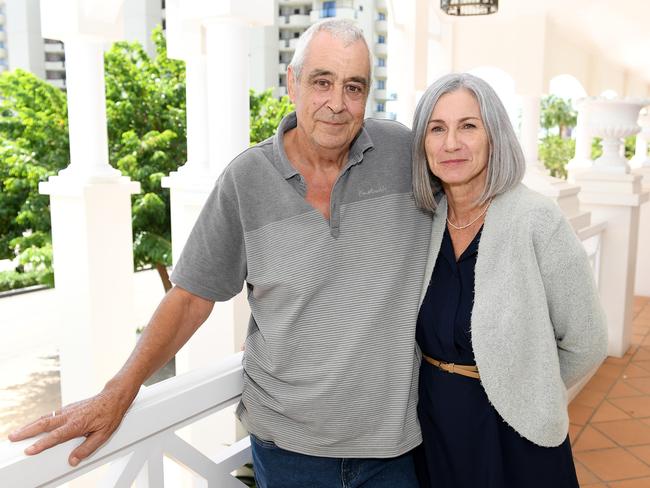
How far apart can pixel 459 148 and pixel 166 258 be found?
383 inches

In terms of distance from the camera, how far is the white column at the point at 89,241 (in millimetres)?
5266

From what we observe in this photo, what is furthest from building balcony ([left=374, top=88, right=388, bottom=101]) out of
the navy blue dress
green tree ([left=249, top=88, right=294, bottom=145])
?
the navy blue dress

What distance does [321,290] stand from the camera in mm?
1458

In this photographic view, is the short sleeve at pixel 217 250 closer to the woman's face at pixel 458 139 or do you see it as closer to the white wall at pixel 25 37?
the woman's face at pixel 458 139

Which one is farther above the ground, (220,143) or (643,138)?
(220,143)

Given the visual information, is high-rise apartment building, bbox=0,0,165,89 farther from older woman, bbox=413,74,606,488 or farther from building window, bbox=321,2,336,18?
older woman, bbox=413,74,606,488

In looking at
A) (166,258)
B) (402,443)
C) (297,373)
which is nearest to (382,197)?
(297,373)

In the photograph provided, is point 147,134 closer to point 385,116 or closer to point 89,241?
point 89,241

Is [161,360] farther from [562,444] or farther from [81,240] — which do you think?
[81,240]

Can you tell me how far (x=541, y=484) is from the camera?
5.12 feet

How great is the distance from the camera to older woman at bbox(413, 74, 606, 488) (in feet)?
4.71

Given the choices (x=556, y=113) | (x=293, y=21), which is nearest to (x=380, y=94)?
(x=293, y=21)

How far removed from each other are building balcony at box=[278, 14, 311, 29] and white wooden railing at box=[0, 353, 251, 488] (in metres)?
51.8

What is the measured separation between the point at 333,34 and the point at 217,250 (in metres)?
0.52
